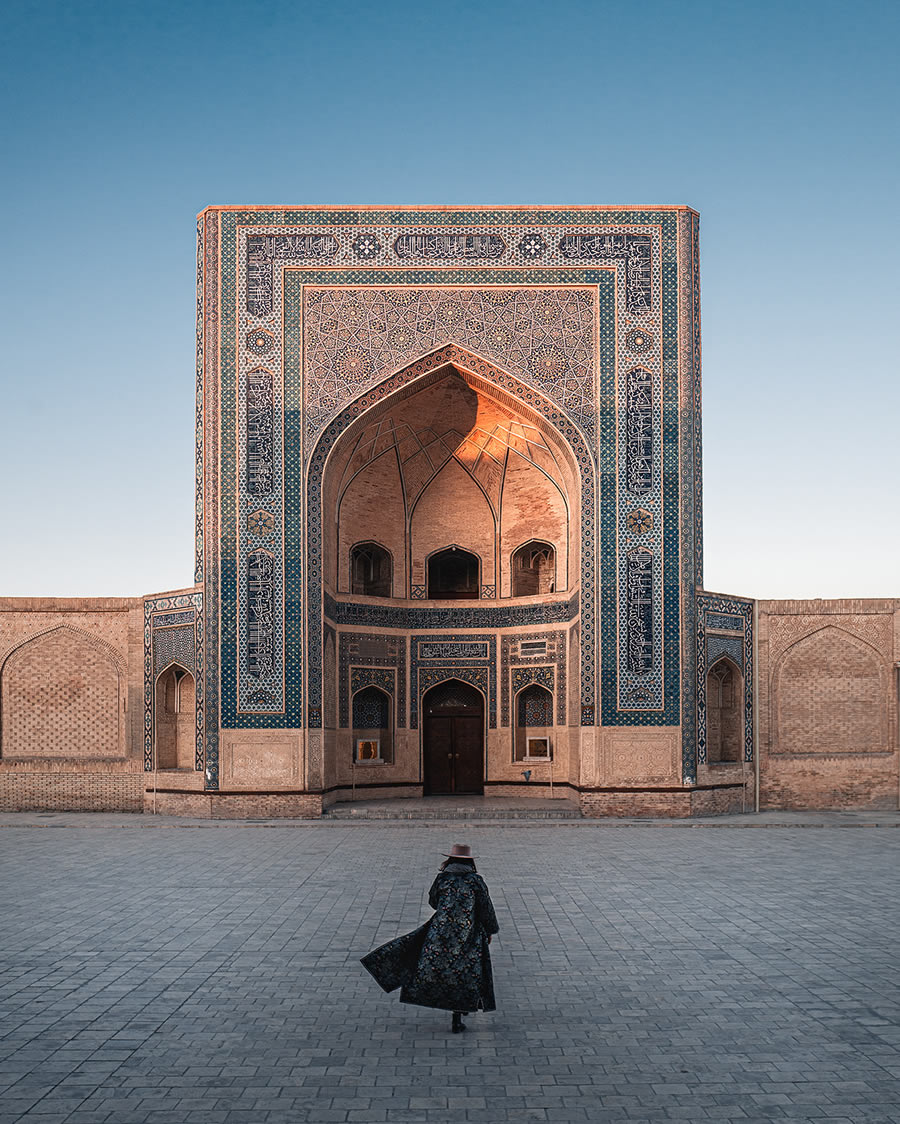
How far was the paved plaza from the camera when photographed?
4.00 metres

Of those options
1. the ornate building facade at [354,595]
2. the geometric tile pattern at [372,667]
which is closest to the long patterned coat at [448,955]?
the ornate building facade at [354,595]

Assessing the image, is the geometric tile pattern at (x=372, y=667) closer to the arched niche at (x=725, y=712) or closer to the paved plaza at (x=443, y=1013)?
the arched niche at (x=725, y=712)

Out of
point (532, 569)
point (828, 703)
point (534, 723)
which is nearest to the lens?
point (828, 703)

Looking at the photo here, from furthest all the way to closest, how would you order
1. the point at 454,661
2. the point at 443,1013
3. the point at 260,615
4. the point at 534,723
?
1. the point at 454,661
2. the point at 534,723
3. the point at 260,615
4. the point at 443,1013

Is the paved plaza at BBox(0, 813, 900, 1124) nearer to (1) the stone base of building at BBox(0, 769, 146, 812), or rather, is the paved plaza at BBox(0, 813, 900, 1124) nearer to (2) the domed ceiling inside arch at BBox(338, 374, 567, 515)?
(1) the stone base of building at BBox(0, 769, 146, 812)

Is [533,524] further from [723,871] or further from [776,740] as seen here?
[723,871]

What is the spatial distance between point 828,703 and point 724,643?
6.19 ft

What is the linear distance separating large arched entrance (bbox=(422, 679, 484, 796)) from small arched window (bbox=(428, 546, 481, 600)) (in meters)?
1.55

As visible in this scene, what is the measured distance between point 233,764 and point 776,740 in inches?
304

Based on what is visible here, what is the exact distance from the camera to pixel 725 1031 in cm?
479

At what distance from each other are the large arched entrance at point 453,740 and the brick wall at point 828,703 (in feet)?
14.8

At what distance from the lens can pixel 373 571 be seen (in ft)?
55.1

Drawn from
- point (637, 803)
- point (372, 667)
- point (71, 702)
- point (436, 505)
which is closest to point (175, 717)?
point (71, 702)

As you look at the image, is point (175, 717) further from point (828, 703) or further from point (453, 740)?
point (828, 703)
